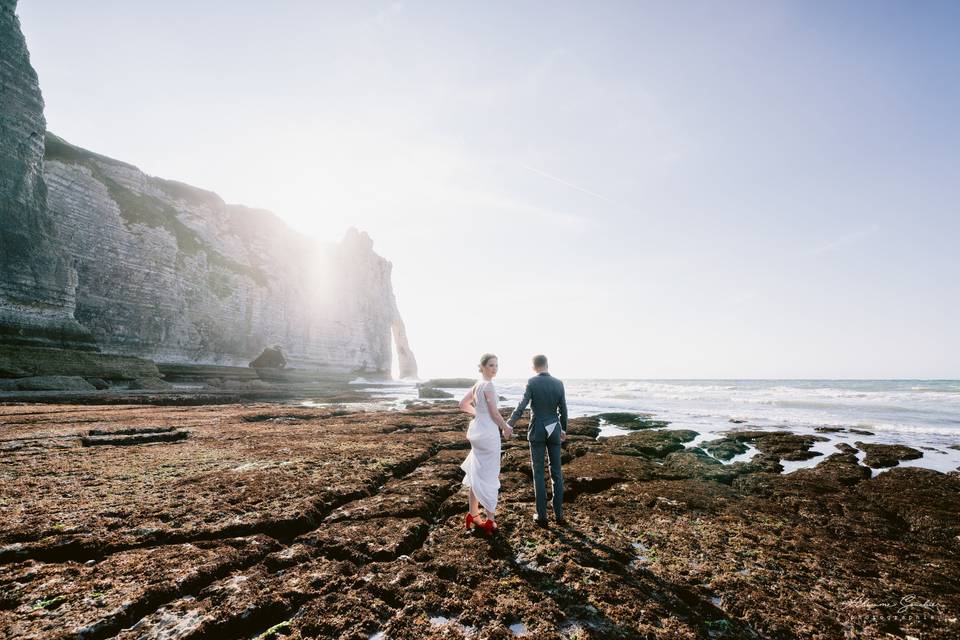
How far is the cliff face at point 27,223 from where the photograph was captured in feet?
87.1

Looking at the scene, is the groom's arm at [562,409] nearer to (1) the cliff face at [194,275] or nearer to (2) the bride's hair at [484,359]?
(2) the bride's hair at [484,359]

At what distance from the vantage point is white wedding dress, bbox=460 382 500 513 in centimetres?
504

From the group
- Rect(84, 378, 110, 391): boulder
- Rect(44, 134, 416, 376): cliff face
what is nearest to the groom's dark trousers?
Rect(84, 378, 110, 391): boulder

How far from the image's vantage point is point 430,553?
4.16m

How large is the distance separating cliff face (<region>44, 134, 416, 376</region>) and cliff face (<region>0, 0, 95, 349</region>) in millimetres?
2145

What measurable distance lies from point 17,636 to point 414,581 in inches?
106

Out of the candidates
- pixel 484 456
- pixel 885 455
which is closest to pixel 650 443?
pixel 885 455

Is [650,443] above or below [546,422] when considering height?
below

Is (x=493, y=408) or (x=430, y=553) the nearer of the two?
(x=430, y=553)

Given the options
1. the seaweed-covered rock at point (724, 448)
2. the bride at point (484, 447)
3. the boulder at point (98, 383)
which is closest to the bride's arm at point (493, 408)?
the bride at point (484, 447)

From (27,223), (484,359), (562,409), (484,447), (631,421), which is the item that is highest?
(27,223)

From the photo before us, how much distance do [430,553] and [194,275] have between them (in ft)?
183
